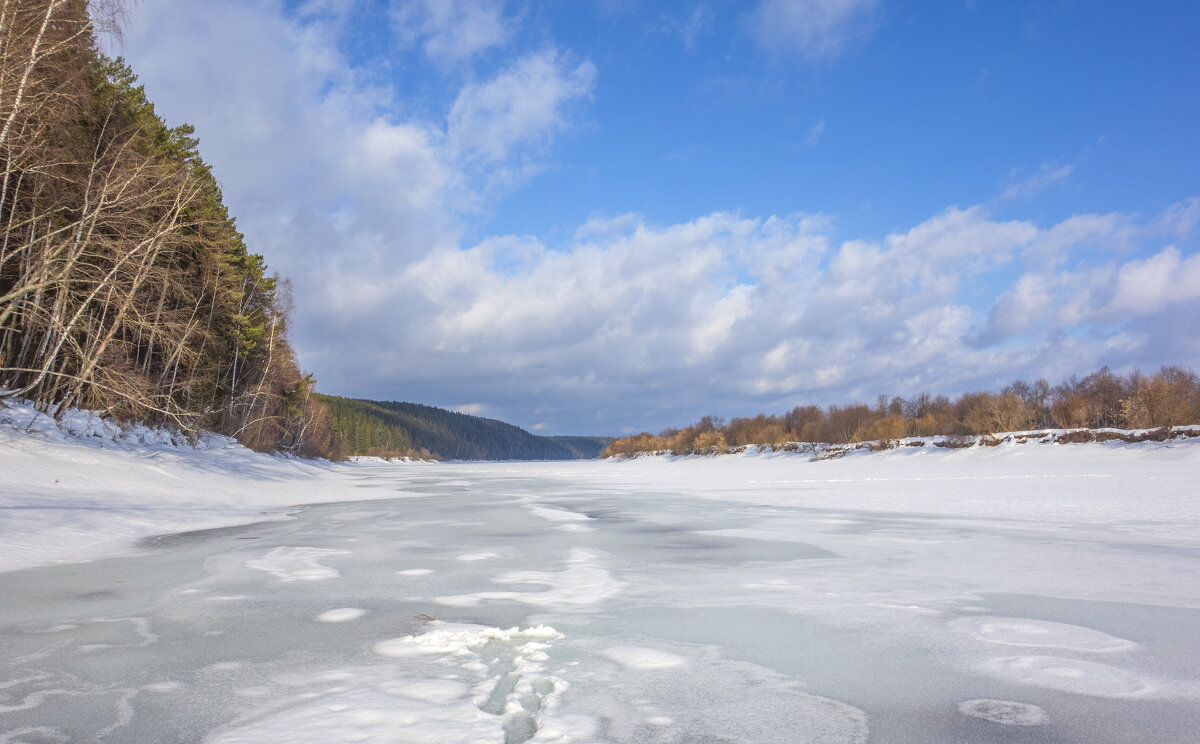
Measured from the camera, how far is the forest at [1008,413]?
35.9m

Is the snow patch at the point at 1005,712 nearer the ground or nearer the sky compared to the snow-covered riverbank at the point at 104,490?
nearer the ground

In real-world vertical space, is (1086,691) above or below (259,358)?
below

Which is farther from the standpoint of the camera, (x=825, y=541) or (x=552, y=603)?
(x=825, y=541)

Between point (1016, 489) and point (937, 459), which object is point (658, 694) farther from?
→ point (937, 459)

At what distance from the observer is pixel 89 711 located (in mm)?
2516

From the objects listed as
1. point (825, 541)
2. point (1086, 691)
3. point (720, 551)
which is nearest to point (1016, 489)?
point (825, 541)

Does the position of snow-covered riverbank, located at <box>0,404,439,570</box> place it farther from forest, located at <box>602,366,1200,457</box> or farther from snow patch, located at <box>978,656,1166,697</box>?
forest, located at <box>602,366,1200,457</box>

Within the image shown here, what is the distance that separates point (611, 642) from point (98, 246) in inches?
666

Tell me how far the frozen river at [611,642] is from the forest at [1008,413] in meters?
37.7

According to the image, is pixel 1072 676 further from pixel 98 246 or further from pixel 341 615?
pixel 98 246

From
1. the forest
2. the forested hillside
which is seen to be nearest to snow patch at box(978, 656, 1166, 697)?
the forested hillside

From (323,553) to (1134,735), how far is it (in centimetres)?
711

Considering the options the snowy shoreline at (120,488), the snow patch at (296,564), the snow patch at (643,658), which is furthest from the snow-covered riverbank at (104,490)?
the snow patch at (643,658)

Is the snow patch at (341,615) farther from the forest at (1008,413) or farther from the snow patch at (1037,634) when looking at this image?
the forest at (1008,413)
